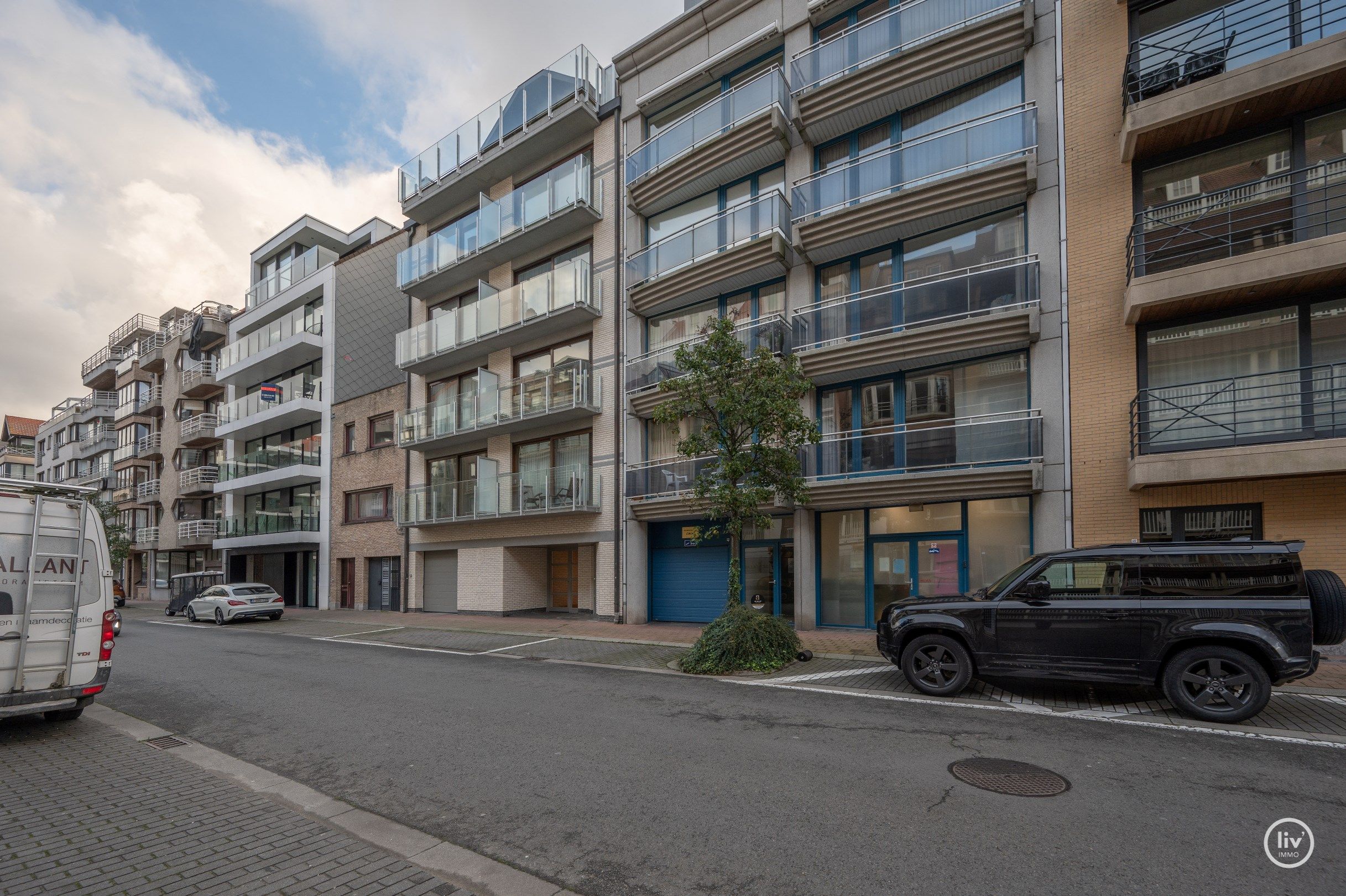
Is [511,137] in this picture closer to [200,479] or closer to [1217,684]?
[1217,684]

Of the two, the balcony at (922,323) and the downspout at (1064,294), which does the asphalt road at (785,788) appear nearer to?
the downspout at (1064,294)

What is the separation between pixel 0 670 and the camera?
21.7 ft

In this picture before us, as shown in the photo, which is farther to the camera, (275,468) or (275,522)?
(275,468)

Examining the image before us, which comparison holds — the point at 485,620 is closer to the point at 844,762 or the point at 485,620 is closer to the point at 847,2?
the point at 844,762

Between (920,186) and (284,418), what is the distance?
1114 inches

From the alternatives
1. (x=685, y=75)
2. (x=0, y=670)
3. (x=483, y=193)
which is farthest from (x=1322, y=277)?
(x=483, y=193)

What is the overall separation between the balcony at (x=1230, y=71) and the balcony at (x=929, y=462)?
5.18m

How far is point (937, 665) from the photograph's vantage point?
8398mm

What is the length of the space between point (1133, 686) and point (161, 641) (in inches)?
795

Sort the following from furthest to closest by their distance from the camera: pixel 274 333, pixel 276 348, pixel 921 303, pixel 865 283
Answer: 1. pixel 274 333
2. pixel 276 348
3. pixel 865 283
4. pixel 921 303

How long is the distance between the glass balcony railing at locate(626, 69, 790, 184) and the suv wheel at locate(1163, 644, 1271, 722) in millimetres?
13534

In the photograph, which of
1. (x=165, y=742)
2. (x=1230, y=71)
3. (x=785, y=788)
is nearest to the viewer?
(x=785, y=788)

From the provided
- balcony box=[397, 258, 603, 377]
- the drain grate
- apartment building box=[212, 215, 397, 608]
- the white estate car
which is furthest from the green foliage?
apartment building box=[212, 215, 397, 608]

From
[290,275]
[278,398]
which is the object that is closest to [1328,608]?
[278,398]
